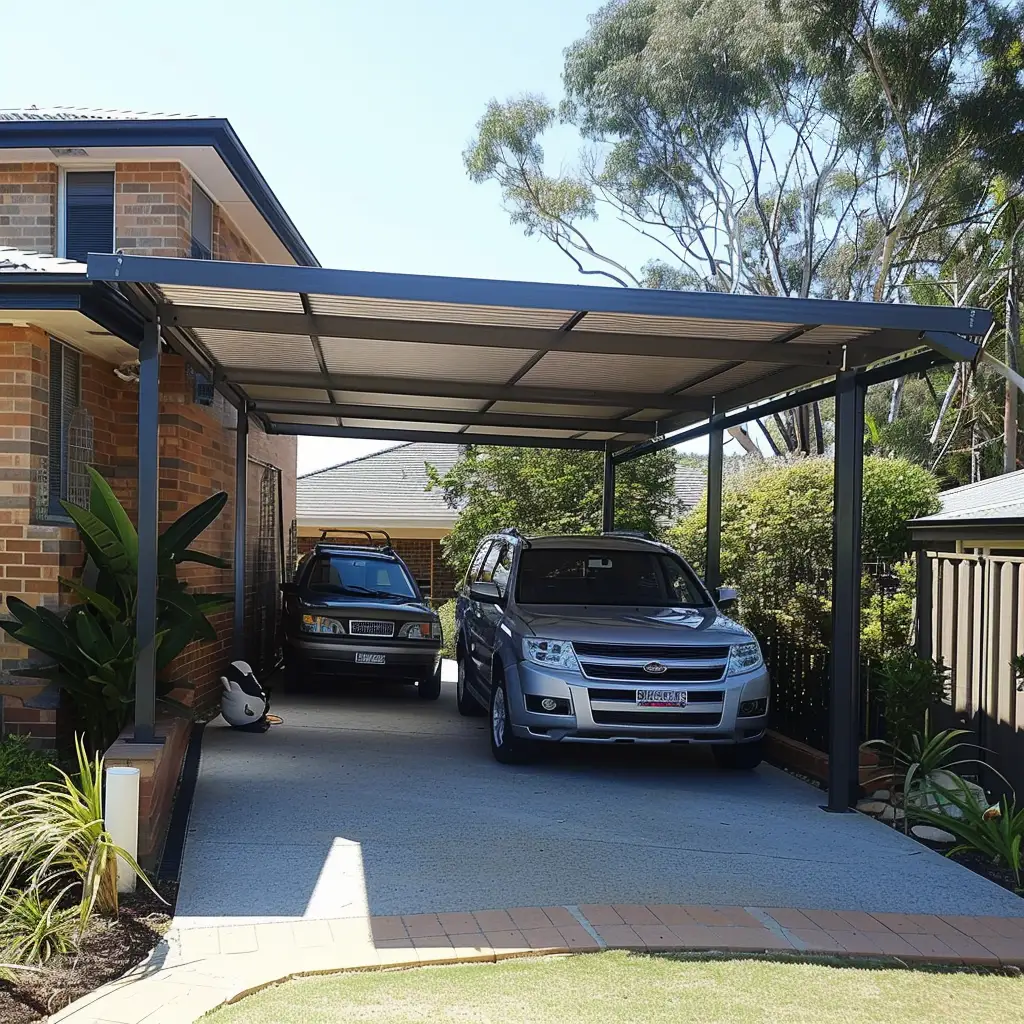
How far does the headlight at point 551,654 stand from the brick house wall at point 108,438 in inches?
127

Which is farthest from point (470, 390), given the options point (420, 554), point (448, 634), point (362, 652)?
point (420, 554)

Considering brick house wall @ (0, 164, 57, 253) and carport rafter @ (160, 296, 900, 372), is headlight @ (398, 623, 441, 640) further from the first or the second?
brick house wall @ (0, 164, 57, 253)

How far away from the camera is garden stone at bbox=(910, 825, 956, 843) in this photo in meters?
A: 7.64

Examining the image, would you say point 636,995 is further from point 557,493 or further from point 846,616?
point 557,493

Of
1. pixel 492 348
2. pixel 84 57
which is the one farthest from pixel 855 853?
pixel 84 57

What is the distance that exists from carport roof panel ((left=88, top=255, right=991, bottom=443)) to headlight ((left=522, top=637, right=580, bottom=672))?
7.16 feet

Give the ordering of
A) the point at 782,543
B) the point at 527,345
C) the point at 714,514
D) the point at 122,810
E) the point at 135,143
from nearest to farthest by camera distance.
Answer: the point at 122,810 < the point at 527,345 < the point at 135,143 < the point at 714,514 < the point at 782,543

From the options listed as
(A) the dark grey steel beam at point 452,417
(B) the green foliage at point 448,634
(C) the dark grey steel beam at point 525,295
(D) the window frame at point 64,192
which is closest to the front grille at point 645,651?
(C) the dark grey steel beam at point 525,295

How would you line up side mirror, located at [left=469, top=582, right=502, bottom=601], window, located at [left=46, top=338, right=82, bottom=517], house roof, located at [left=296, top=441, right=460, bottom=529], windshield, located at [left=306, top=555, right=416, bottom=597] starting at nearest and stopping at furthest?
window, located at [left=46, top=338, right=82, bottom=517], side mirror, located at [left=469, top=582, right=502, bottom=601], windshield, located at [left=306, top=555, right=416, bottom=597], house roof, located at [left=296, top=441, right=460, bottom=529]

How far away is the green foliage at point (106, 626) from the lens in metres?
8.06

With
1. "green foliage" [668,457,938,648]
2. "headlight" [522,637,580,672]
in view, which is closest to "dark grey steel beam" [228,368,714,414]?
"green foliage" [668,457,938,648]

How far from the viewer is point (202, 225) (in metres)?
13.2

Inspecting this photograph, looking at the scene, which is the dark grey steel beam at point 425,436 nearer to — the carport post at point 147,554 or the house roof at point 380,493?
the carport post at point 147,554

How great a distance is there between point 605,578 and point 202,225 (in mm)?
6207
